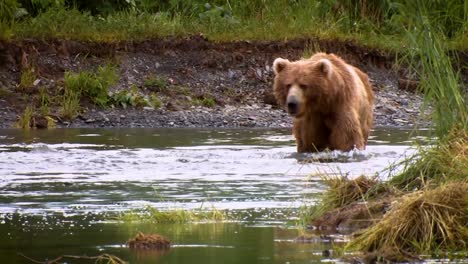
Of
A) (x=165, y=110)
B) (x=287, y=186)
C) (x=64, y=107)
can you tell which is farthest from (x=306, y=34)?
(x=287, y=186)

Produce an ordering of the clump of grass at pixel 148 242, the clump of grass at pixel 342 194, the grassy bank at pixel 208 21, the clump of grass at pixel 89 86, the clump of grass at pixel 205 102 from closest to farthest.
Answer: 1. the clump of grass at pixel 148 242
2. the clump of grass at pixel 342 194
3. the clump of grass at pixel 89 86
4. the clump of grass at pixel 205 102
5. the grassy bank at pixel 208 21

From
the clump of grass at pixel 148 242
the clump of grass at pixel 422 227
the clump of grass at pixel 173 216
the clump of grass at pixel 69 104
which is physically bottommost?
the clump of grass at pixel 69 104

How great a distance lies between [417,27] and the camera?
906 cm

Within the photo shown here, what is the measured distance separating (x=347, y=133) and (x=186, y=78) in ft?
22.8

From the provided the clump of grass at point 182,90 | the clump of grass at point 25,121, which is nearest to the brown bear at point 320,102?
the clump of grass at point 25,121

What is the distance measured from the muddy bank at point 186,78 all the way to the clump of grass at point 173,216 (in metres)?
9.23

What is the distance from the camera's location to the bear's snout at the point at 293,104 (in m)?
13.0

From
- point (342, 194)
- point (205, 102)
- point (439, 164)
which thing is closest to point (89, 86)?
point (205, 102)

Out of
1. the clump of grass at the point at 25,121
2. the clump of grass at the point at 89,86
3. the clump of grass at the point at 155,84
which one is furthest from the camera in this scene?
the clump of grass at the point at 155,84

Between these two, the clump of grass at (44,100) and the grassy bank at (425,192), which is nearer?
the grassy bank at (425,192)

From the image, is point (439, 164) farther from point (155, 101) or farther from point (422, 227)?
point (155, 101)

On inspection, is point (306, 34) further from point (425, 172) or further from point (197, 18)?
→ point (425, 172)

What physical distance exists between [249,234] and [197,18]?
13.9 meters

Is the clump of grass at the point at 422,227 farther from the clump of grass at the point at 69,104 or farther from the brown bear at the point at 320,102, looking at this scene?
the clump of grass at the point at 69,104
